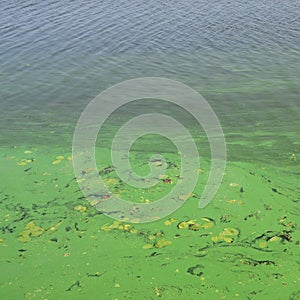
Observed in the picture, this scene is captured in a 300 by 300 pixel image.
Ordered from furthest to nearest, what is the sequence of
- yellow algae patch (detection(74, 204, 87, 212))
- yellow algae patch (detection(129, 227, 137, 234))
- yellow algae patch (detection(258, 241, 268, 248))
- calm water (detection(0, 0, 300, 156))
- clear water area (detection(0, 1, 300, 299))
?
calm water (detection(0, 0, 300, 156)) < yellow algae patch (detection(74, 204, 87, 212)) < yellow algae patch (detection(129, 227, 137, 234)) < yellow algae patch (detection(258, 241, 268, 248)) < clear water area (detection(0, 1, 300, 299))

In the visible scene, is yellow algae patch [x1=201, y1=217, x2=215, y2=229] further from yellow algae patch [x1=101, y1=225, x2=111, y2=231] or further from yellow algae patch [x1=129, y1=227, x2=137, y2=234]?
yellow algae patch [x1=101, y1=225, x2=111, y2=231]

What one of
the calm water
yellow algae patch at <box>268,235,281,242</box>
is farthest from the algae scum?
the calm water

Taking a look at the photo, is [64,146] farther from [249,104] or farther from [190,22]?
[190,22]

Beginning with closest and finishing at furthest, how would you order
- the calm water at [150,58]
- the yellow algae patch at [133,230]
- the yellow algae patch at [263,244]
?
the yellow algae patch at [263,244] → the yellow algae patch at [133,230] → the calm water at [150,58]

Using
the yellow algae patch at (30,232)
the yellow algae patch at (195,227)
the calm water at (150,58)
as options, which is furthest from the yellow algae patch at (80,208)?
the calm water at (150,58)

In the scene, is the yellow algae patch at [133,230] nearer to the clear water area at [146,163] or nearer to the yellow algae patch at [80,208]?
the clear water area at [146,163]

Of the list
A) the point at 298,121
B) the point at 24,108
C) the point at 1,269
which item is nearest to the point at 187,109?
the point at 298,121
